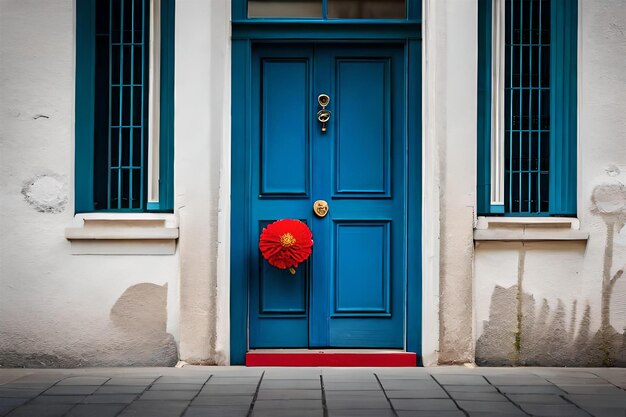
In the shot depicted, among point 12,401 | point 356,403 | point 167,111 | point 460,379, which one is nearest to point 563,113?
point 460,379

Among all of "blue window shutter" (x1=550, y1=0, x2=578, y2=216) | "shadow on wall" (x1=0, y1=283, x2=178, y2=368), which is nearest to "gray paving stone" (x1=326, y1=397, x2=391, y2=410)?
"shadow on wall" (x1=0, y1=283, x2=178, y2=368)

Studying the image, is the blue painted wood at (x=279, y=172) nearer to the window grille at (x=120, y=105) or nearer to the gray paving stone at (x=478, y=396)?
the window grille at (x=120, y=105)

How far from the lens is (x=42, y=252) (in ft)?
25.7

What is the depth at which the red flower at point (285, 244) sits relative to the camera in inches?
307

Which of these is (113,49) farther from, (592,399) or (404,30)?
(592,399)

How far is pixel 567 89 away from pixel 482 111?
77cm

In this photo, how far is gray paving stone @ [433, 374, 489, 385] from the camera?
7.14 metres

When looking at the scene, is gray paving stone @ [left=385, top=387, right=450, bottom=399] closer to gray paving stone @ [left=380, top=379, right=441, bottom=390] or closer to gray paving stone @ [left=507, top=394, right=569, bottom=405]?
gray paving stone @ [left=380, top=379, right=441, bottom=390]

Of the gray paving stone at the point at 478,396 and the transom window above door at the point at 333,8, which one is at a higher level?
the transom window above door at the point at 333,8

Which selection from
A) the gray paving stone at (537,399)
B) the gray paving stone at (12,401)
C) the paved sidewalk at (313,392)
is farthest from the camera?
the gray paving stone at (537,399)

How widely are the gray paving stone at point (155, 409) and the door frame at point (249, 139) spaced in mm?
1659

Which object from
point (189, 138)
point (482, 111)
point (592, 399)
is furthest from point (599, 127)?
point (189, 138)

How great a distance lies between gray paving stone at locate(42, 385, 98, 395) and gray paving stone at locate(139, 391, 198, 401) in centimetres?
45

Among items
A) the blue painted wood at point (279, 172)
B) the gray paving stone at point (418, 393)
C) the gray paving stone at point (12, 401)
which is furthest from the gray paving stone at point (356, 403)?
the gray paving stone at point (12, 401)
